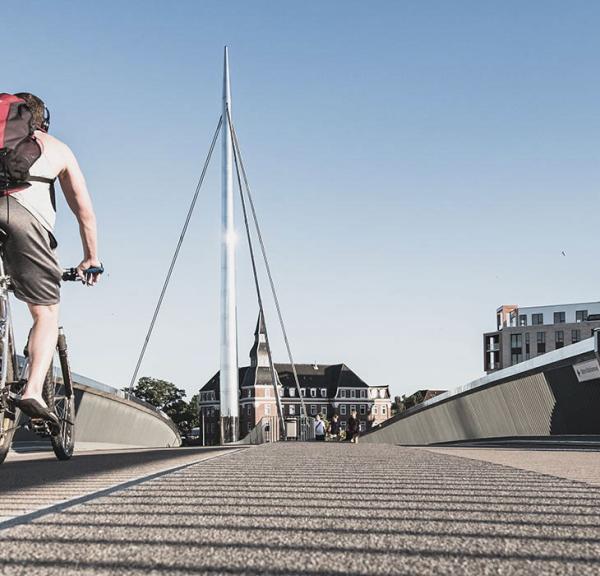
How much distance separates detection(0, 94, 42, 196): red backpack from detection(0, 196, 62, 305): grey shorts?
153mm

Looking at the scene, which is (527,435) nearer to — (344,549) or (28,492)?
(28,492)

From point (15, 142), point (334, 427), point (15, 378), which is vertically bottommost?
point (334, 427)

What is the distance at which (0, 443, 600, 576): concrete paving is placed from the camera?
6.93ft

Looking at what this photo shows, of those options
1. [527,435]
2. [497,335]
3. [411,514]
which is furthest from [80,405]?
[497,335]

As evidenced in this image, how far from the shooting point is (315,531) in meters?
2.68

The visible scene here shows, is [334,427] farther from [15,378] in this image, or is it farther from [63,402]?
[15,378]

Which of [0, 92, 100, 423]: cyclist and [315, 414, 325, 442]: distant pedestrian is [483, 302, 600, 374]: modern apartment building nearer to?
[315, 414, 325, 442]: distant pedestrian

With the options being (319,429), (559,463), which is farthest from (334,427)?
(559,463)

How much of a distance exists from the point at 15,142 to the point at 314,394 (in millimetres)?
137382

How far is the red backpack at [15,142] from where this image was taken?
409 centimetres

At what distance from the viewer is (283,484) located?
14.6 feet

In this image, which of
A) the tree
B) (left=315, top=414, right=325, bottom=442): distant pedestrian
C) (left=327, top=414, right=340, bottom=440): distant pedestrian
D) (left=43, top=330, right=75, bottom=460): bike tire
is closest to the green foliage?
the tree

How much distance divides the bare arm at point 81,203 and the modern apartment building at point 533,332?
104 meters

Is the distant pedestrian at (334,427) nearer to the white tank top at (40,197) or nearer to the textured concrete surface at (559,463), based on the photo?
the textured concrete surface at (559,463)
